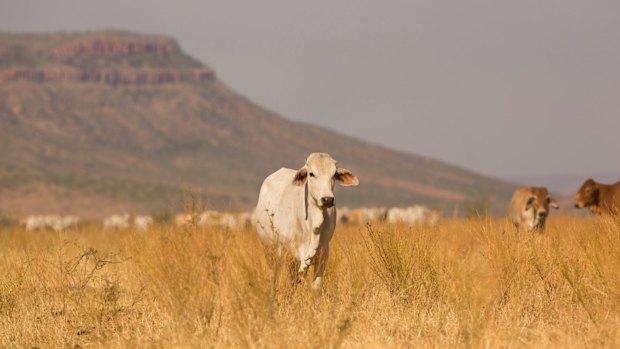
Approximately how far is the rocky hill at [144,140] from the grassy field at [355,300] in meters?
66.5

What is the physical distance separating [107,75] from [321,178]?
136912 millimetres

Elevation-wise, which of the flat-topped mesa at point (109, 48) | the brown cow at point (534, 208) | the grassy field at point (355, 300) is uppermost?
the flat-topped mesa at point (109, 48)

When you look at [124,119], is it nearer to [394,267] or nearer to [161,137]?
[161,137]

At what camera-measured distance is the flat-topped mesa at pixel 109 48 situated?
14650 cm

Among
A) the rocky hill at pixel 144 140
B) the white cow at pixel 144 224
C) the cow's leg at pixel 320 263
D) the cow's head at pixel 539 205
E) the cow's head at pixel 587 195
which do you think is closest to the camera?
the cow's leg at pixel 320 263

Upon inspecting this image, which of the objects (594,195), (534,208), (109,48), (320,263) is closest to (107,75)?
(109,48)

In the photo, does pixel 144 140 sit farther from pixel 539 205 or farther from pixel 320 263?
pixel 320 263

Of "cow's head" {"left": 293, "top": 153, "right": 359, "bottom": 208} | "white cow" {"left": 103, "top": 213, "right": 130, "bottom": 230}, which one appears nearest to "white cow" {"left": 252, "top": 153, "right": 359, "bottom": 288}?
"cow's head" {"left": 293, "top": 153, "right": 359, "bottom": 208}

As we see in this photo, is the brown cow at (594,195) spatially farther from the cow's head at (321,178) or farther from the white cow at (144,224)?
the cow's head at (321,178)

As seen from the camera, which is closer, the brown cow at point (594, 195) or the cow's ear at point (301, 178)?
the cow's ear at point (301, 178)

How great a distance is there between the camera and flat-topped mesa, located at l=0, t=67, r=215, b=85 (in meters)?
134

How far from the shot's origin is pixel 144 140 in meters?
116

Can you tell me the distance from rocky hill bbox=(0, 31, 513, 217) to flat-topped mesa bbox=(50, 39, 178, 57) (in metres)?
0.17

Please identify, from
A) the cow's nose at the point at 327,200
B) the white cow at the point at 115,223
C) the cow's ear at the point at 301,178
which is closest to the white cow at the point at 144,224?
the white cow at the point at 115,223
